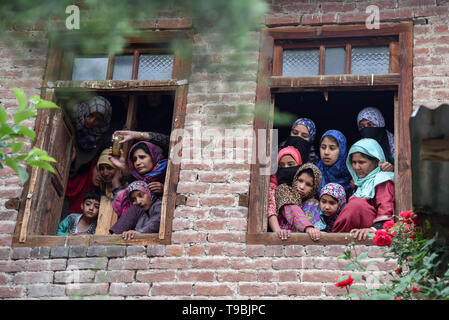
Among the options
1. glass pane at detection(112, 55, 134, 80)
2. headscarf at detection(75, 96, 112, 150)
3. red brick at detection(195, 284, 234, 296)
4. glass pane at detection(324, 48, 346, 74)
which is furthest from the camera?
headscarf at detection(75, 96, 112, 150)

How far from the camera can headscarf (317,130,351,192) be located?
25.6ft

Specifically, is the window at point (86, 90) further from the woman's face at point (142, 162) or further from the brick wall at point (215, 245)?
the woman's face at point (142, 162)

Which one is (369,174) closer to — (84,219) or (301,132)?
(301,132)

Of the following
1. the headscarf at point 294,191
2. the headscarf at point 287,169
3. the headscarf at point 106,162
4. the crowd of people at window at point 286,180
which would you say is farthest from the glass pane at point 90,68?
the headscarf at point 294,191

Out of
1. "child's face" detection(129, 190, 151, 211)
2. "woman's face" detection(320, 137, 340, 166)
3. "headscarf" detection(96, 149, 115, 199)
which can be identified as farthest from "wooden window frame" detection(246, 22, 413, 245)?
"headscarf" detection(96, 149, 115, 199)

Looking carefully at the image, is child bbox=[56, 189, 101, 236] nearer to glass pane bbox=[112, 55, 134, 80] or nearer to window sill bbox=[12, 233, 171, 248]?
window sill bbox=[12, 233, 171, 248]

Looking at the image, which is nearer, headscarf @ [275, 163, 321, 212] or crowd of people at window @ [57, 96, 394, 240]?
crowd of people at window @ [57, 96, 394, 240]

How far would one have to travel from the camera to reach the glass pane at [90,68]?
7947 mm

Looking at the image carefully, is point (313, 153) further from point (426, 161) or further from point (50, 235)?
point (426, 161)

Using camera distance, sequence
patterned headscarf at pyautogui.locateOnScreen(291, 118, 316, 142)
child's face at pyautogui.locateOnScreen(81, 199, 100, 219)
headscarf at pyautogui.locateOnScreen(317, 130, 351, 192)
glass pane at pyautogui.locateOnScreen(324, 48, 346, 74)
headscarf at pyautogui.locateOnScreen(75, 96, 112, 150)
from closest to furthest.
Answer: glass pane at pyautogui.locateOnScreen(324, 48, 346, 74) → headscarf at pyautogui.locateOnScreen(317, 130, 351, 192) → child's face at pyautogui.locateOnScreen(81, 199, 100, 219) → patterned headscarf at pyautogui.locateOnScreen(291, 118, 316, 142) → headscarf at pyautogui.locateOnScreen(75, 96, 112, 150)

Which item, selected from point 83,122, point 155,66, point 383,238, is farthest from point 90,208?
point 383,238

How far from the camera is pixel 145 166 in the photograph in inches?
313

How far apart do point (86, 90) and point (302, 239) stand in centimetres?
228

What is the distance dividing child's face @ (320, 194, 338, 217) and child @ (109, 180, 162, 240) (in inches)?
50.7
